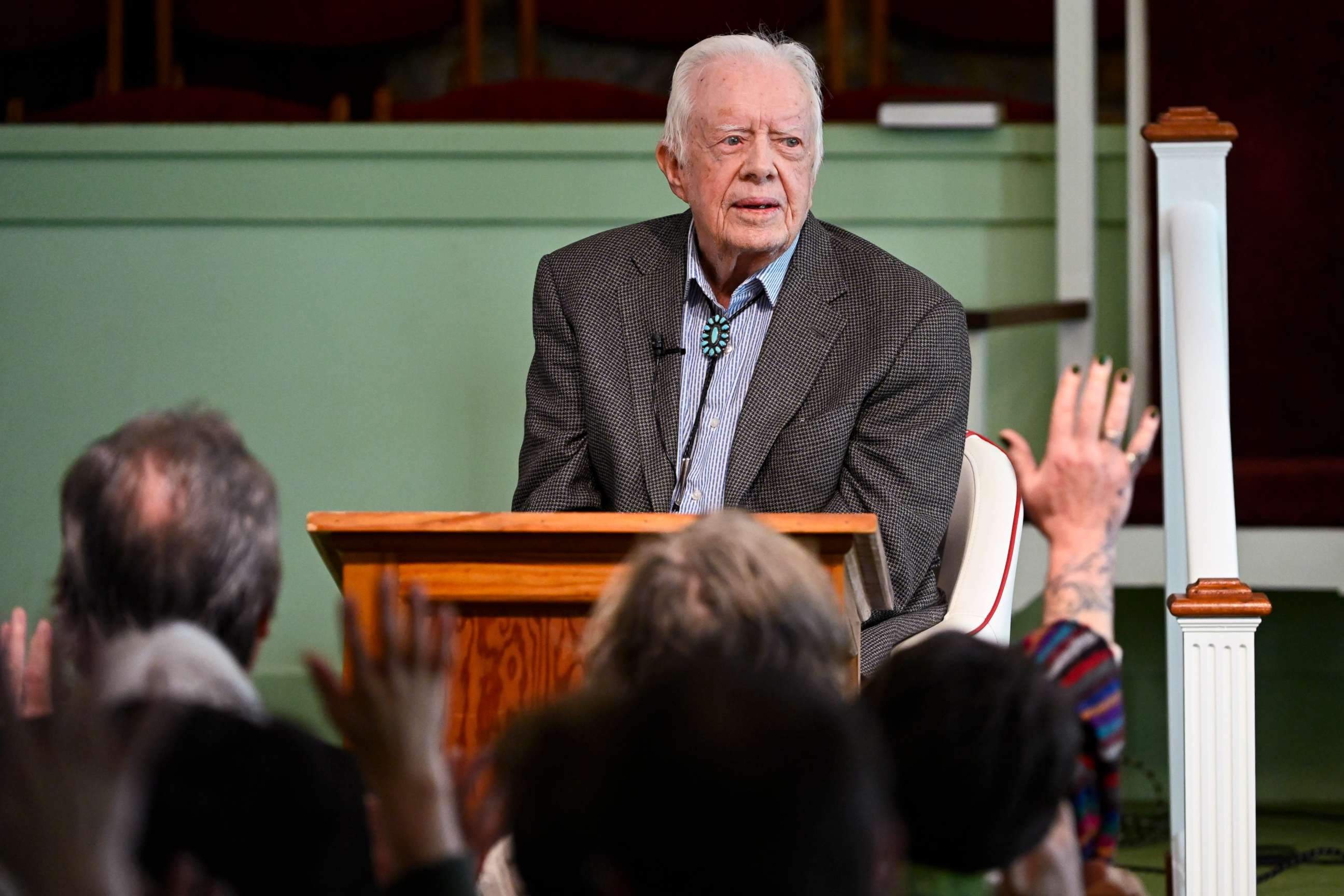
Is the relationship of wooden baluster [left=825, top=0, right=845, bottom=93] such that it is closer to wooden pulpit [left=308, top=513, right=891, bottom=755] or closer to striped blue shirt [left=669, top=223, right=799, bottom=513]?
striped blue shirt [left=669, top=223, right=799, bottom=513]

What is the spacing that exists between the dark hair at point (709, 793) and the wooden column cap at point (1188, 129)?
6.84 ft

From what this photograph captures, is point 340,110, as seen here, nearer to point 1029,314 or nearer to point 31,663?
point 1029,314

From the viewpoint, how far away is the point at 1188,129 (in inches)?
110

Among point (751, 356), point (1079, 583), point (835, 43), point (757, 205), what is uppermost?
point (835, 43)

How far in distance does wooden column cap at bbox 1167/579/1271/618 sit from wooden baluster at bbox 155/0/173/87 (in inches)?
115

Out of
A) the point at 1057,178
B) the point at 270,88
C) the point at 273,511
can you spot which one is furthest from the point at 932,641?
the point at 270,88

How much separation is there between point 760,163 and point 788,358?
0.28 meters

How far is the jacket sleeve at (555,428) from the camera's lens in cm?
247

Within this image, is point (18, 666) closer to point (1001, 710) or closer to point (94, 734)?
point (94, 734)

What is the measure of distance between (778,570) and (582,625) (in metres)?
0.57

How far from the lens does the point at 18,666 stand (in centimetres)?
142

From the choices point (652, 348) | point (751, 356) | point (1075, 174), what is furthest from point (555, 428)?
point (1075, 174)

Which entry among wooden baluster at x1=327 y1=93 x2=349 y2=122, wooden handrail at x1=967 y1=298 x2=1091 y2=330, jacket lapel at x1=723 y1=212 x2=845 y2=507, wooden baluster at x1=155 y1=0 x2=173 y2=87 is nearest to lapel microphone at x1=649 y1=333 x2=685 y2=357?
jacket lapel at x1=723 y1=212 x2=845 y2=507

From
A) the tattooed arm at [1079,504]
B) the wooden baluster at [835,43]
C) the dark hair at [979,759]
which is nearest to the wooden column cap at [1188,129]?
the tattooed arm at [1079,504]
